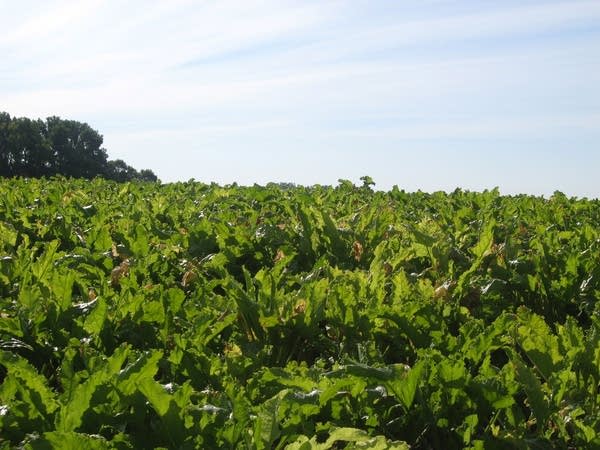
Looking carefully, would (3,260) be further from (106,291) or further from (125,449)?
(125,449)

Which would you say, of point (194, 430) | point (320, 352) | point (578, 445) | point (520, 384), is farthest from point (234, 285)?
point (578, 445)

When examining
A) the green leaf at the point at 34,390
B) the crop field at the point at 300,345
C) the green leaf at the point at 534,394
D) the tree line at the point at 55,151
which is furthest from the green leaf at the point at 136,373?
the tree line at the point at 55,151

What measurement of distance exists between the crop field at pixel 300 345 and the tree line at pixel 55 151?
61.4 meters

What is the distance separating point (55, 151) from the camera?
72562mm

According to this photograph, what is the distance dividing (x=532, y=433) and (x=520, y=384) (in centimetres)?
18

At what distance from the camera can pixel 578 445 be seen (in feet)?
6.71

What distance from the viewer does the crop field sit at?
196 cm

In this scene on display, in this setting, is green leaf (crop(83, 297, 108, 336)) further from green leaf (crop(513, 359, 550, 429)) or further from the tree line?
the tree line

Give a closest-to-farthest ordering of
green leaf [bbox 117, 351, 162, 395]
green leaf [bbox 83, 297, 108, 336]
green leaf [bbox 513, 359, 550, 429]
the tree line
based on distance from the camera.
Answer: green leaf [bbox 117, 351, 162, 395]
green leaf [bbox 513, 359, 550, 429]
green leaf [bbox 83, 297, 108, 336]
the tree line

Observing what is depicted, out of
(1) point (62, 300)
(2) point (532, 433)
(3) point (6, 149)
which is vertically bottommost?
(2) point (532, 433)

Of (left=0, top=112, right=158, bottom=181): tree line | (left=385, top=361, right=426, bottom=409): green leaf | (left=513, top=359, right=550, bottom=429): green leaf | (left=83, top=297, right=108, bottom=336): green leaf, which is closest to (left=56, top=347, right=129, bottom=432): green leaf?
(left=83, top=297, right=108, bottom=336): green leaf

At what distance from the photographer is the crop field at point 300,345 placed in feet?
6.45

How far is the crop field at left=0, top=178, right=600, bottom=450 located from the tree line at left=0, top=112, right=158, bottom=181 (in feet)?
201

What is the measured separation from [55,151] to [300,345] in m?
74.8
